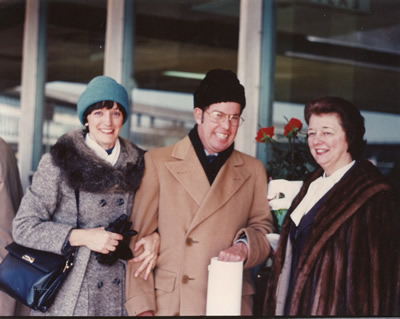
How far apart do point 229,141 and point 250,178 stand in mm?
239

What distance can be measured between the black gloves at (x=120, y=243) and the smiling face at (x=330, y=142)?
1.05 metres

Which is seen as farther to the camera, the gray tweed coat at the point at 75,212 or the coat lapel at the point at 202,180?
the coat lapel at the point at 202,180

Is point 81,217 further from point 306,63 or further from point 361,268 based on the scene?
point 306,63

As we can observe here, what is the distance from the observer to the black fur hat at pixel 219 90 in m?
3.16

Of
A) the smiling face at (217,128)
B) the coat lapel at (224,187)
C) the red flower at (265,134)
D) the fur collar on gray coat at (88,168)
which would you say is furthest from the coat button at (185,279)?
the red flower at (265,134)

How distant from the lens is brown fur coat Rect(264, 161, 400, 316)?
3020 millimetres

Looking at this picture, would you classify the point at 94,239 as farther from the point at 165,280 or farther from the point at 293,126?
the point at 293,126

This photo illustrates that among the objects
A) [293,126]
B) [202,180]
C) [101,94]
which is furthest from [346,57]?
[101,94]

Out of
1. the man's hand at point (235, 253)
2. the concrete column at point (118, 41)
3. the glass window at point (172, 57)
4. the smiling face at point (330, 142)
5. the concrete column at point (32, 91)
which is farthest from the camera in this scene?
the concrete column at point (32, 91)

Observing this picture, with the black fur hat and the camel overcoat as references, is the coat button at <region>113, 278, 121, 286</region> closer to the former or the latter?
the camel overcoat

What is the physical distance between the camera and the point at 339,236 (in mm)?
3061

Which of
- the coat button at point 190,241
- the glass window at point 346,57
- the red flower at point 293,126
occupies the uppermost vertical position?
the glass window at point 346,57

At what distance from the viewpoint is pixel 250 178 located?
130 inches

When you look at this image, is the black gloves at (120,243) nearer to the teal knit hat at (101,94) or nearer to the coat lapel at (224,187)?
the coat lapel at (224,187)
